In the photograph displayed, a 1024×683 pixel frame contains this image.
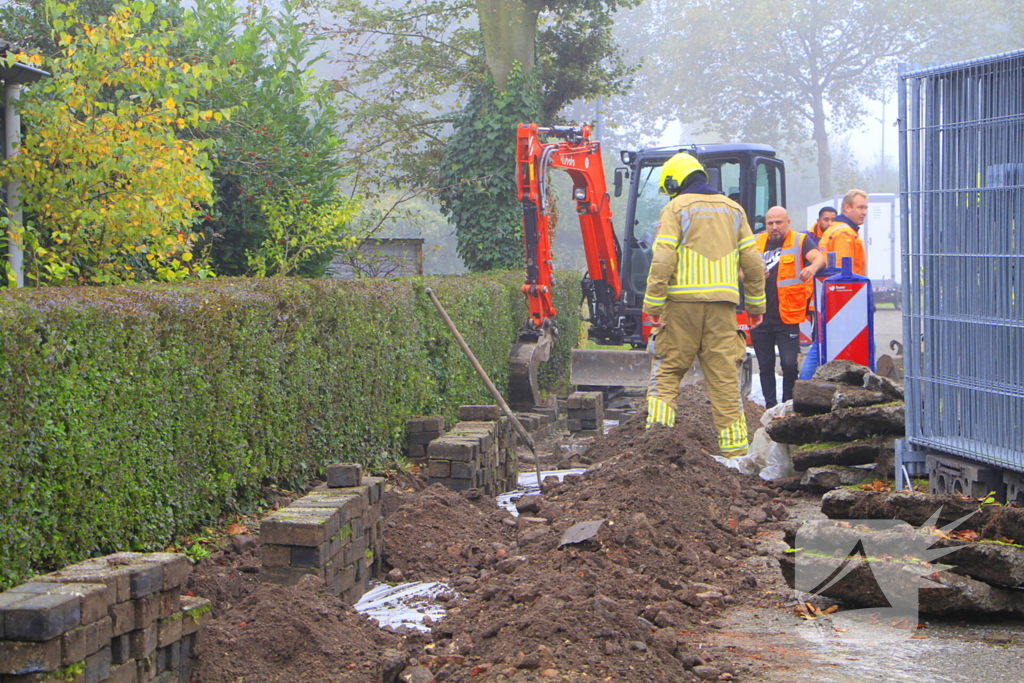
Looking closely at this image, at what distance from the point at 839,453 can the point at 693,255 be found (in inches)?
73.5

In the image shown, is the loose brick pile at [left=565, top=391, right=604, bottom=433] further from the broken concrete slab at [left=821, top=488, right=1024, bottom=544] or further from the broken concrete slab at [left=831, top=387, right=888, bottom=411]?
the broken concrete slab at [left=821, top=488, right=1024, bottom=544]

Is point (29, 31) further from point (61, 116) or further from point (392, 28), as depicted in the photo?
point (392, 28)

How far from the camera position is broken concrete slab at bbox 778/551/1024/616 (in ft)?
14.4

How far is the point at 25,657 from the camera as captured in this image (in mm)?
3271

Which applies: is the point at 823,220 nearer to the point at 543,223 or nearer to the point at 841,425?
the point at 543,223

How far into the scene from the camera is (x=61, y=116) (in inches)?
299

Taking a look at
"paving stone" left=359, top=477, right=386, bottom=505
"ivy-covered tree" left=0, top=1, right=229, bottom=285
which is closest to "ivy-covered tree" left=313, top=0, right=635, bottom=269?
"ivy-covered tree" left=0, top=1, right=229, bottom=285

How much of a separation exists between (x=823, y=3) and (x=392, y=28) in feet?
133

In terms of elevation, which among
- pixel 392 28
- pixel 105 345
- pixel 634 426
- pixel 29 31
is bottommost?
pixel 634 426

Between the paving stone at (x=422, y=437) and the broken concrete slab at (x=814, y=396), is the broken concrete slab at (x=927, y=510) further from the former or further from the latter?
the paving stone at (x=422, y=437)

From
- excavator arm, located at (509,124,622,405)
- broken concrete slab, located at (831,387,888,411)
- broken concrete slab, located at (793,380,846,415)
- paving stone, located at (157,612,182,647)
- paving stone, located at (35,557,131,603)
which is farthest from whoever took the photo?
Result: excavator arm, located at (509,124,622,405)

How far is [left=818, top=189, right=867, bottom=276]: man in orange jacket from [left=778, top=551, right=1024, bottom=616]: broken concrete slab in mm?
5993

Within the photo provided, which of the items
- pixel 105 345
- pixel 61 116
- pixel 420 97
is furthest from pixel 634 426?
pixel 420 97

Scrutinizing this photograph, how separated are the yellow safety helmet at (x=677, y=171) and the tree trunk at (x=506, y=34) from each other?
9854mm
